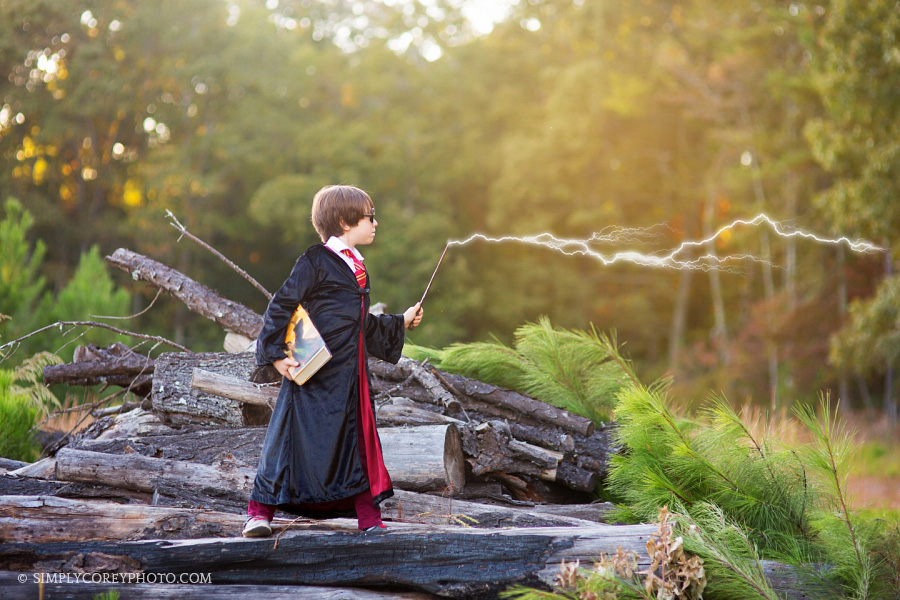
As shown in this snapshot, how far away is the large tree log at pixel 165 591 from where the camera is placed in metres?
2.91

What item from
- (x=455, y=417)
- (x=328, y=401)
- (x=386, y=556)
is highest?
(x=328, y=401)

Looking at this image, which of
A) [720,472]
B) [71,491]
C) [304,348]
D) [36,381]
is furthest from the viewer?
[36,381]

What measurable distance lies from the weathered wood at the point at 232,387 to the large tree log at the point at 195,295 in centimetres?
59

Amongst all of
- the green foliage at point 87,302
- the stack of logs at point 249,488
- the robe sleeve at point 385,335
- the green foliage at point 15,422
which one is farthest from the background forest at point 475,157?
the robe sleeve at point 385,335

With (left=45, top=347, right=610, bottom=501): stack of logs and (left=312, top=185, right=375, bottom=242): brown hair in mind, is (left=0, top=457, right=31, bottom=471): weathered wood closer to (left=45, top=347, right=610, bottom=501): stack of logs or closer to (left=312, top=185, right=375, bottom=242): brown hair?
(left=45, top=347, right=610, bottom=501): stack of logs

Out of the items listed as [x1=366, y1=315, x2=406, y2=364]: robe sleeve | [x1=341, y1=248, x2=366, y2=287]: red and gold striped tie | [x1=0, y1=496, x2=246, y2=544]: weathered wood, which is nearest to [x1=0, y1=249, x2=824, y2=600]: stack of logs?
[x1=0, y1=496, x2=246, y2=544]: weathered wood

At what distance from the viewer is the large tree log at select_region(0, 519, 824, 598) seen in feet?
9.54

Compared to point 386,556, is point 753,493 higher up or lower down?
higher up

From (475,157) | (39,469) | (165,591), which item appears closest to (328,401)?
(165,591)

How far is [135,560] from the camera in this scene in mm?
3145

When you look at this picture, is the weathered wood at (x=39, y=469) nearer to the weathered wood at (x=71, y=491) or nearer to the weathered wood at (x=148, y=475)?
the weathered wood at (x=71, y=491)

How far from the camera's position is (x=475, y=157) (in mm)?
20938

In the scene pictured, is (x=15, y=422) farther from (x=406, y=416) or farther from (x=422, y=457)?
(x=422, y=457)

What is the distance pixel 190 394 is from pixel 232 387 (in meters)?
0.38
